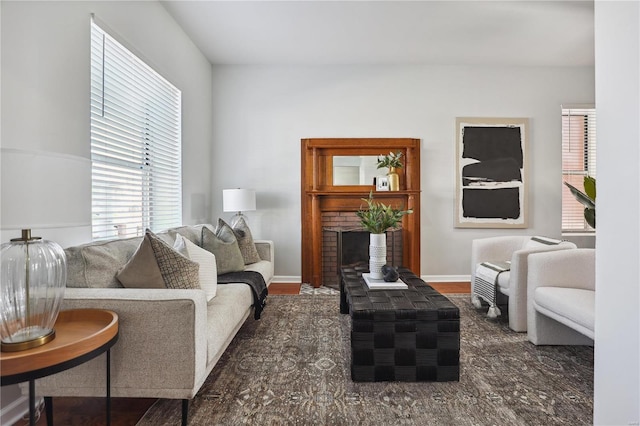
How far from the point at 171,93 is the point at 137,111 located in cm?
77

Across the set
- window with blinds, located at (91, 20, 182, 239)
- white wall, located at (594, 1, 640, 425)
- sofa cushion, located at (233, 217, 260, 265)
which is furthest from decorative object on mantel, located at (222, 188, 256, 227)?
white wall, located at (594, 1, 640, 425)

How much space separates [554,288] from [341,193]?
2566mm

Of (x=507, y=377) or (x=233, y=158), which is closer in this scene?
(x=507, y=377)

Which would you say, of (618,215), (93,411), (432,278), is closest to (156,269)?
(93,411)

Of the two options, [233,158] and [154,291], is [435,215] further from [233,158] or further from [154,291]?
[154,291]

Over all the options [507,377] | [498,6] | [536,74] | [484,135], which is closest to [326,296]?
[507,377]

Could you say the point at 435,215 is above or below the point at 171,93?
below

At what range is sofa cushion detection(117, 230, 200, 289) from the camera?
1.84 meters

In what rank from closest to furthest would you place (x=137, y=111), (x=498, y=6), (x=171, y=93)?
1. (x=137, y=111)
2. (x=498, y=6)
3. (x=171, y=93)

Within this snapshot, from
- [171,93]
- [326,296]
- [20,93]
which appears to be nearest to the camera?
[20,93]

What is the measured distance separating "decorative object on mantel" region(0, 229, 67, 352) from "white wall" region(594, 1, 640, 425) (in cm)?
190

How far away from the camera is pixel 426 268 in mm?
4758

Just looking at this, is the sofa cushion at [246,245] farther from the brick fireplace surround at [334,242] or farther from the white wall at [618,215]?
the white wall at [618,215]

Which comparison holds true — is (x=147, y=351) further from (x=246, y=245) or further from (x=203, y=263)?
(x=246, y=245)
